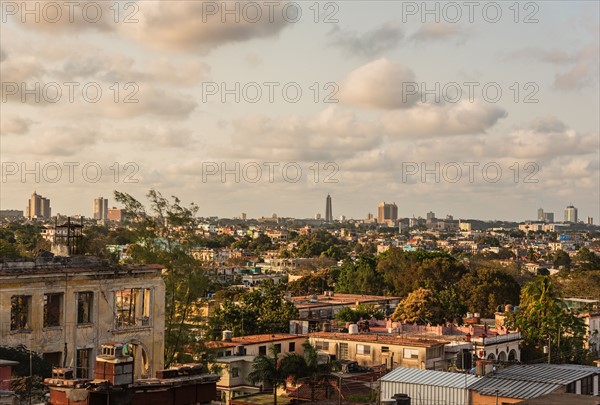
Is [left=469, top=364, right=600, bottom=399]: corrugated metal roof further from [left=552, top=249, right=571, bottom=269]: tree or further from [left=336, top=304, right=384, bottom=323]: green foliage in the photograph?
[left=552, top=249, right=571, bottom=269]: tree

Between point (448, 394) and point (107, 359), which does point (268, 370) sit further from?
point (107, 359)

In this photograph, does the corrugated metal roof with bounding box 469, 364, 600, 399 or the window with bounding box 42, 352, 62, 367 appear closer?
the corrugated metal roof with bounding box 469, 364, 600, 399

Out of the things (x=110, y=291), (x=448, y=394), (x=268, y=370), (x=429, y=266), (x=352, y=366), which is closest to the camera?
(x=448, y=394)

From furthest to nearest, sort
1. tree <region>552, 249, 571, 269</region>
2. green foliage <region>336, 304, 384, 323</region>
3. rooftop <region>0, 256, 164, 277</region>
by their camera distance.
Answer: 1. tree <region>552, 249, 571, 269</region>
2. green foliage <region>336, 304, 384, 323</region>
3. rooftop <region>0, 256, 164, 277</region>

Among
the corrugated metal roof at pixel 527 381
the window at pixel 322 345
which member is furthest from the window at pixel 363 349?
the corrugated metal roof at pixel 527 381

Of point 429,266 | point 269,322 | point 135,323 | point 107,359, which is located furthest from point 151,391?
point 429,266

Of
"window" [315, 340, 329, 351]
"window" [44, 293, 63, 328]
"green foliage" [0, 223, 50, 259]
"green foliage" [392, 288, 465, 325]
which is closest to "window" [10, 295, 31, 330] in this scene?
"window" [44, 293, 63, 328]

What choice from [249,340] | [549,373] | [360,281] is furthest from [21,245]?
[549,373]
